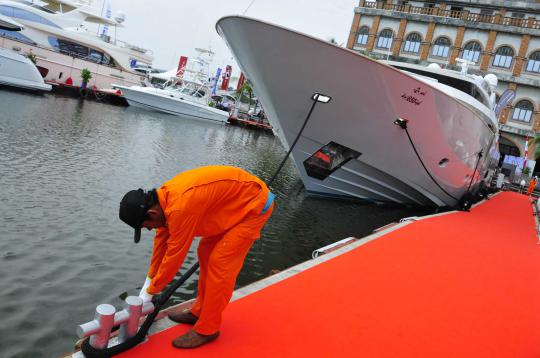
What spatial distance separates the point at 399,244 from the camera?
19.6ft

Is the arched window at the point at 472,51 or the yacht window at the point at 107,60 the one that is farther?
the arched window at the point at 472,51

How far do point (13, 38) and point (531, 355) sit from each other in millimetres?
31292

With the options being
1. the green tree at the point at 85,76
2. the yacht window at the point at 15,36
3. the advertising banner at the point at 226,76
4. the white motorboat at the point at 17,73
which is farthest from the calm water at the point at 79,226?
the advertising banner at the point at 226,76

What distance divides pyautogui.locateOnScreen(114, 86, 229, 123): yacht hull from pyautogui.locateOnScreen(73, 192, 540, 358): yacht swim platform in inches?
1009

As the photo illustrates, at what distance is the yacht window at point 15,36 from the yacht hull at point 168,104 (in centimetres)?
636

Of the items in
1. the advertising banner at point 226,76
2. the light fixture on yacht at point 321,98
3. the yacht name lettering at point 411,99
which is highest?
the advertising banner at point 226,76

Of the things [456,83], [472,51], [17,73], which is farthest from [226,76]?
[456,83]

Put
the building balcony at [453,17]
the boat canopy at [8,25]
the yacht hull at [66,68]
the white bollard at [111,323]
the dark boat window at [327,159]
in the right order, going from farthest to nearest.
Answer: the building balcony at [453,17] → the yacht hull at [66,68] → the boat canopy at [8,25] → the dark boat window at [327,159] → the white bollard at [111,323]

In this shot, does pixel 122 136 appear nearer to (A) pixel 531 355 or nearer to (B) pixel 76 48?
(A) pixel 531 355

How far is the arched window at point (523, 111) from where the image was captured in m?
32.4

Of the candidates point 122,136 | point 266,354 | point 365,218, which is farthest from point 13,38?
point 266,354

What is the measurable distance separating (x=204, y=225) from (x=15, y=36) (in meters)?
30.6

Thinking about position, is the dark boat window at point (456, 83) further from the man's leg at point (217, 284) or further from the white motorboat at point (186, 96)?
the white motorboat at point (186, 96)

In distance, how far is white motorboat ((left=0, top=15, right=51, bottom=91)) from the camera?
20969mm
